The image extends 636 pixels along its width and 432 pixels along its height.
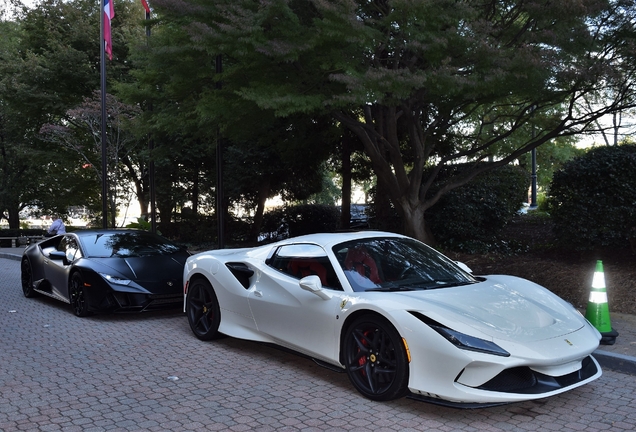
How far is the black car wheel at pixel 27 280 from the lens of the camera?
10.5 m

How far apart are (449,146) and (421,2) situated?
821 centimetres

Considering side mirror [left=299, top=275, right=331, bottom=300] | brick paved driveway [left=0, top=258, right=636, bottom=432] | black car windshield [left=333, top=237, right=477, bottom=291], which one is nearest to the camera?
brick paved driveway [left=0, top=258, right=636, bottom=432]

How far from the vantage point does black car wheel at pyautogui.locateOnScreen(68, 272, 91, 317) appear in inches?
328

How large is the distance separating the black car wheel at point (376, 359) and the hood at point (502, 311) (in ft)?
1.13

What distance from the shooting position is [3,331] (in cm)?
773

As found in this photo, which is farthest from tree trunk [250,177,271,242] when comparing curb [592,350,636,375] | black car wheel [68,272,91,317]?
curb [592,350,636,375]

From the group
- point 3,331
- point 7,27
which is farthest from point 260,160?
point 7,27

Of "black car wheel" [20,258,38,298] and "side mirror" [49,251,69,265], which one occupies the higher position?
"side mirror" [49,251,69,265]

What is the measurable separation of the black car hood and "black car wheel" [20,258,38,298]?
9.33 ft

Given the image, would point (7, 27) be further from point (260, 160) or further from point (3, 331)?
point (3, 331)

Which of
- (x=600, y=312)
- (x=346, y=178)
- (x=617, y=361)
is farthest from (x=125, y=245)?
(x=346, y=178)

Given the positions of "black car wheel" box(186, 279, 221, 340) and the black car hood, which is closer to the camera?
"black car wheel" box(186, 279, 221, 340)

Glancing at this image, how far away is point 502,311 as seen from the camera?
471cm

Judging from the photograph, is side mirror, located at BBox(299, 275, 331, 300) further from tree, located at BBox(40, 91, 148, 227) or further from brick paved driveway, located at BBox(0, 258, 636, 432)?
tree, located at BBox(40, 91, 148, 227)
